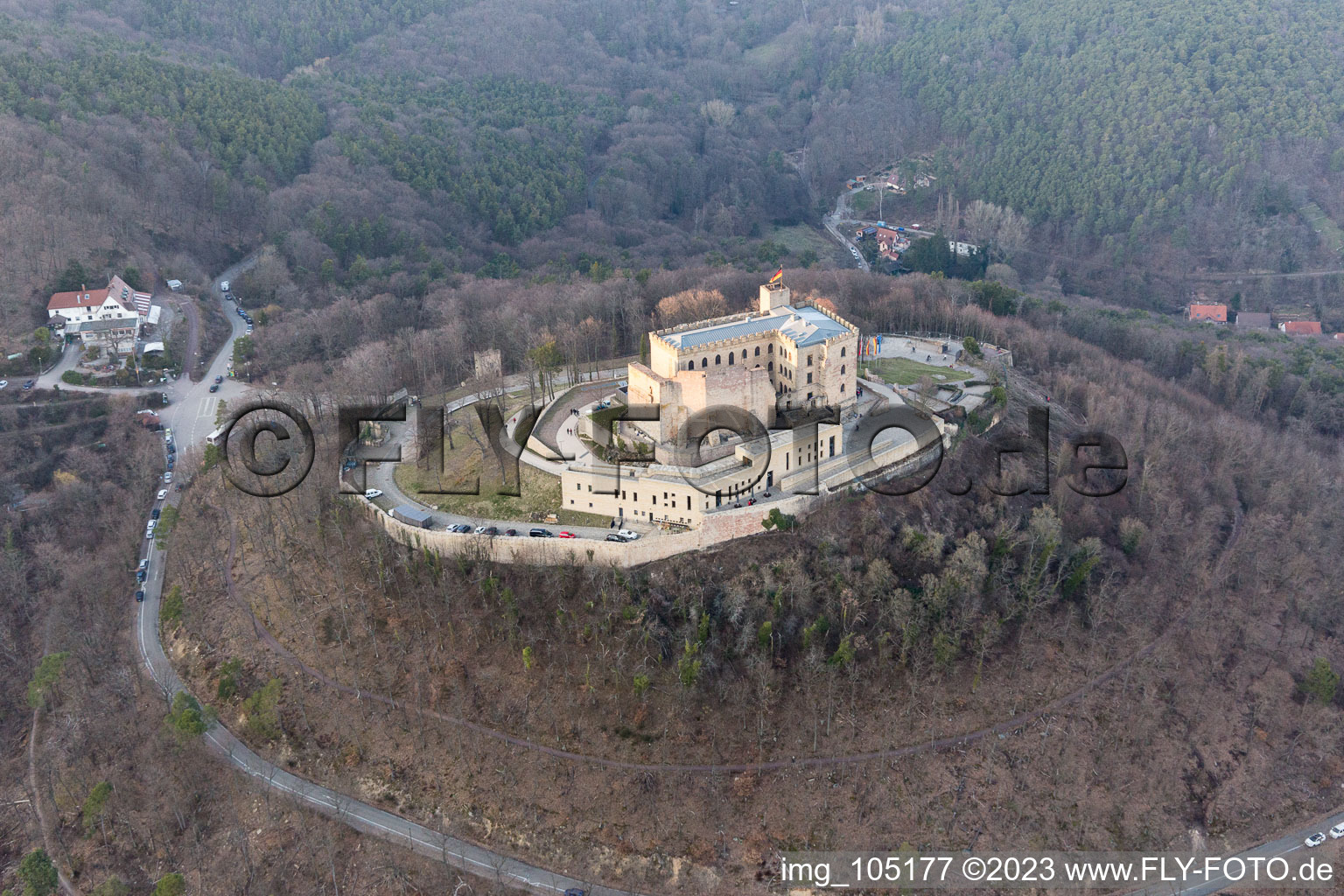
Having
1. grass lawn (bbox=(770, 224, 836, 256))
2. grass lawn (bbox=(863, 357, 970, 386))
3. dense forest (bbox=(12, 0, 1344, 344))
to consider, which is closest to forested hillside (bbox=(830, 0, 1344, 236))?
dense forest (bbox=(12, 0, 1344, 344))

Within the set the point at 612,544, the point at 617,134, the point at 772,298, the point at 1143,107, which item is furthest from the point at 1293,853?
the point at 617,134

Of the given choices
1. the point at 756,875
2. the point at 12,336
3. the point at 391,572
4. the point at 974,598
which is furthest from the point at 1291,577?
the point at 12,336

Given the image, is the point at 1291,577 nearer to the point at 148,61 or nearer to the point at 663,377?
the point at 663,377

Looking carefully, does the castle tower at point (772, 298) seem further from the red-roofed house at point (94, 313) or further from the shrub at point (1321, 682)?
the red-roofed house at point (94, 313)

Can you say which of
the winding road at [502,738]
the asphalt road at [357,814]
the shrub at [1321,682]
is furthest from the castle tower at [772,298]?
the shrub at [1321,682]

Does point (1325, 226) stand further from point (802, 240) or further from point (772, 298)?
point (772, 298)

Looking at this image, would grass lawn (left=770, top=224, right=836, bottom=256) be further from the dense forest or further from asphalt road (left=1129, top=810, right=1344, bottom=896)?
asphalt road (left=1129, top=810, right=1344, bottom=896)

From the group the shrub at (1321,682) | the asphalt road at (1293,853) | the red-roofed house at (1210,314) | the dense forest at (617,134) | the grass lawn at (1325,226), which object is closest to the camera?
the asphalt road at (1293,853)
